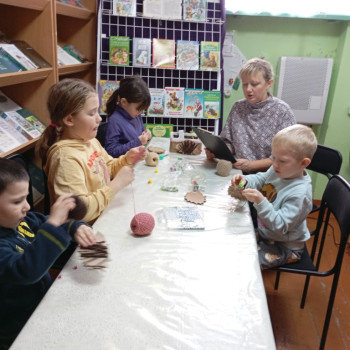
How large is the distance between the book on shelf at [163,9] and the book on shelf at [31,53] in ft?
3.44

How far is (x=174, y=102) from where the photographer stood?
2969mm

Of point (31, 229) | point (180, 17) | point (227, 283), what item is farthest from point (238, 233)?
point (180, 17)

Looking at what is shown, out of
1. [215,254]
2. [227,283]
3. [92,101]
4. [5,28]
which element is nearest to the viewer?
[227,283]

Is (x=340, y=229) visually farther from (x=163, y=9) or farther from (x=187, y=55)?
(x=163, y=9)

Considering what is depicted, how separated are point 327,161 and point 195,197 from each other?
1.05m

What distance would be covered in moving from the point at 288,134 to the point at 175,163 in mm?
703

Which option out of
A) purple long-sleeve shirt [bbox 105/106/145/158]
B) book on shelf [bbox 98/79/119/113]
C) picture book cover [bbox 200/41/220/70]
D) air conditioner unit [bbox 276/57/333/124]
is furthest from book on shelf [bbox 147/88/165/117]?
air conditioner unit [bbox 276/57/333/124]

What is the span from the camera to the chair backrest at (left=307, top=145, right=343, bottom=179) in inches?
78.5

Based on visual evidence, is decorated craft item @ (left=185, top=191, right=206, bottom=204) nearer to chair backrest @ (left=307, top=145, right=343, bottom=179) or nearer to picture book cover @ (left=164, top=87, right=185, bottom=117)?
chair backrest @ (left=307, top=145, right=343, bottom=179)

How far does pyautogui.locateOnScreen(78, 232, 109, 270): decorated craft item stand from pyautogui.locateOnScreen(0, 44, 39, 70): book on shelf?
1365mm

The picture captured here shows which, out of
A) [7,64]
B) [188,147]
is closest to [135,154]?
[188,147]

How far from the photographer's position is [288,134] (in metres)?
1.45

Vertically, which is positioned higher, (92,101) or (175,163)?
(92,101)

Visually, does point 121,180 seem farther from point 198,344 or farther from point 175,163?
point 198,344
